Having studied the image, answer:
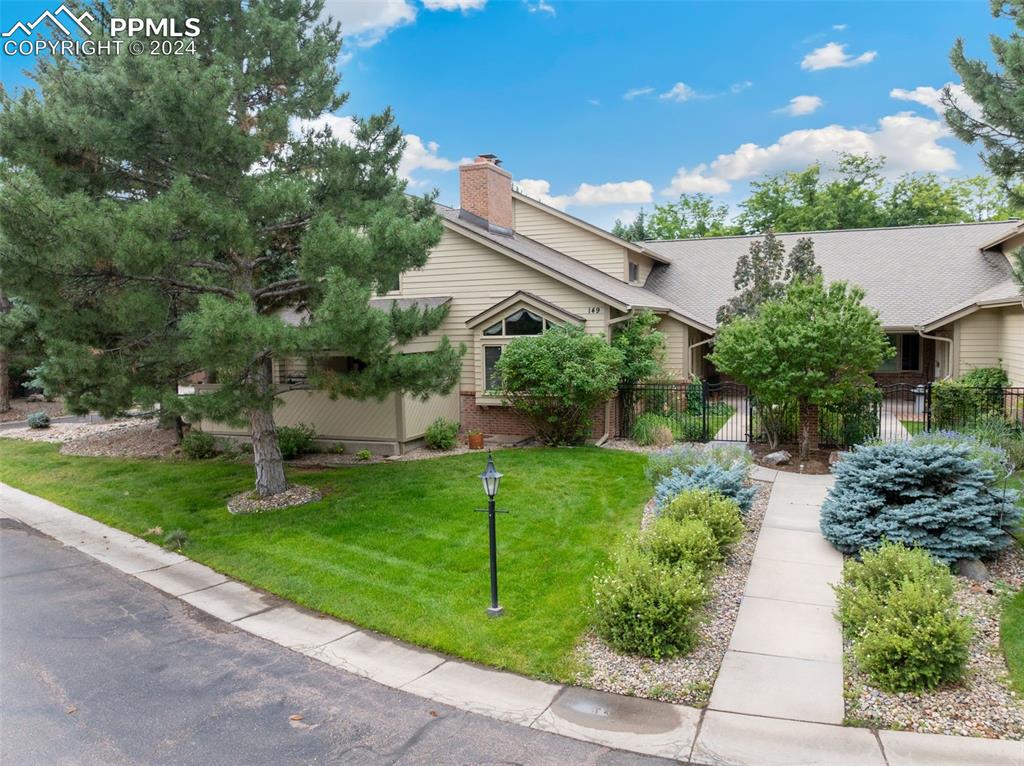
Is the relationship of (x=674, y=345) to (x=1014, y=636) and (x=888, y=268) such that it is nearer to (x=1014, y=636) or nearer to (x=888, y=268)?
(x=888, y=268)

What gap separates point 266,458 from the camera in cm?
1146

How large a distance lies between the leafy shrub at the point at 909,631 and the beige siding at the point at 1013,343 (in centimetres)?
1235

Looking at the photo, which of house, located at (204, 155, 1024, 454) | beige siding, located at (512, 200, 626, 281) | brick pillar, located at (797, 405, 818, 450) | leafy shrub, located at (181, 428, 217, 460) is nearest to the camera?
brick pillar, located at (797, 405, 818, 450)

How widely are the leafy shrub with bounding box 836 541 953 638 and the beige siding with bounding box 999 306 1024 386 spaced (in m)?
11.8

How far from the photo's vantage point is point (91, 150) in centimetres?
948

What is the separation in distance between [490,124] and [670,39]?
660 cm

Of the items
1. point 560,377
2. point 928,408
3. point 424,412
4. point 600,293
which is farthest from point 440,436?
point 928,408

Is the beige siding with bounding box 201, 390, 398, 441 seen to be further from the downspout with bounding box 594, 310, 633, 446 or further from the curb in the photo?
the curb

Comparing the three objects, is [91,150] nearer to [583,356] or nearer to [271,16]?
[271,16]

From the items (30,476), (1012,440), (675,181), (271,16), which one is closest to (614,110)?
(271,16)

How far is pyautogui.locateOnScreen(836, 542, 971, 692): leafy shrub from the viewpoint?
5.29 meters

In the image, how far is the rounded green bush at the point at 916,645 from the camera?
528 cm

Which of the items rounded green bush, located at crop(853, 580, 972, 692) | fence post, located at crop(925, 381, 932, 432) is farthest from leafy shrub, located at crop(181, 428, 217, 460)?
fence post, located at crop(925, 381, 932, 432)

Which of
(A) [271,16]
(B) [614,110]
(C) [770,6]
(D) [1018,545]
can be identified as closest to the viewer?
(D) [1018,545]
